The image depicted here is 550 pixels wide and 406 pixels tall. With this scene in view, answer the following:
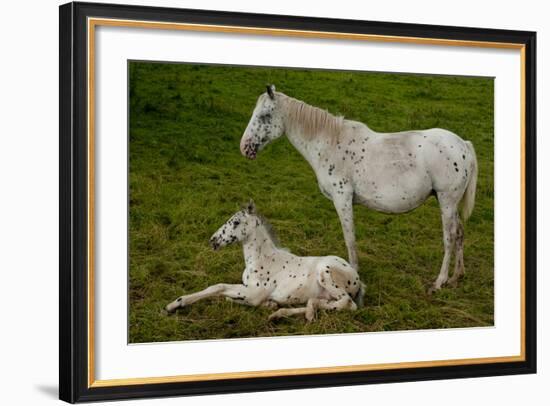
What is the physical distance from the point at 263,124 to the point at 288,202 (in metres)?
0.50

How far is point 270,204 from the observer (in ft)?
17.7

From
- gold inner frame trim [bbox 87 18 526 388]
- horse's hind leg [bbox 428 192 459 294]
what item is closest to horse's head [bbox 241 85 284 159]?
gold inner frame trim [bbox 87 18 526 388]

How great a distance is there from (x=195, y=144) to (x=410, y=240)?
5.01ft

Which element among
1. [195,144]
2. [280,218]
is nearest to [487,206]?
[280,218]

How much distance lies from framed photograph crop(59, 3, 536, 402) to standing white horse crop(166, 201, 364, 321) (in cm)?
1

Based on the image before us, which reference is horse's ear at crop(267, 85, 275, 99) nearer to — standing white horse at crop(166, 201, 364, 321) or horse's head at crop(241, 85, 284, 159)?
horse's head at crop(241, 85, 284, 159)

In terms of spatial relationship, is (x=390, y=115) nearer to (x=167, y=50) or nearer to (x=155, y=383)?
(x=167, y=50)

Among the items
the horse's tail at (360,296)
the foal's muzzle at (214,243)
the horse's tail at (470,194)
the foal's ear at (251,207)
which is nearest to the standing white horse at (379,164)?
the horse's tail at (470,194)

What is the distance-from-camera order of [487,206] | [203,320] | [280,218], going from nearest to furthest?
[203,320] < [280,218] < [487,206]

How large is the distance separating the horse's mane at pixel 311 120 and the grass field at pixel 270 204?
68mm

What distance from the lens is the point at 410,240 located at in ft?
18.8

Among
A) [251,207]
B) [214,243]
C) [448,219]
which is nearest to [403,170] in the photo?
[448,219]

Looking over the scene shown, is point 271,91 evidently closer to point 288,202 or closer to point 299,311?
point 288,202

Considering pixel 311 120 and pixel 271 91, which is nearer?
pixel 271 91
